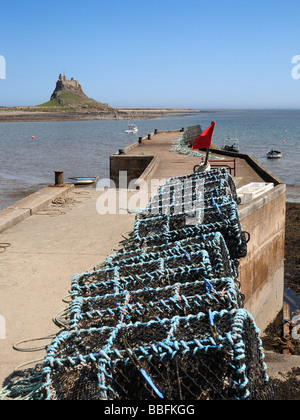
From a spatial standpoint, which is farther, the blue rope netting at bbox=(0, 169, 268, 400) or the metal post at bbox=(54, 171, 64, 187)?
the metal post at bbox=(54, 171, 64, 187)

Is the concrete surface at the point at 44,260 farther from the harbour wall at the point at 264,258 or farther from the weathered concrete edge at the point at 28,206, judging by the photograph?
the harbour wall at the point at 264,258

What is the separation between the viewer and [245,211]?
7.72m

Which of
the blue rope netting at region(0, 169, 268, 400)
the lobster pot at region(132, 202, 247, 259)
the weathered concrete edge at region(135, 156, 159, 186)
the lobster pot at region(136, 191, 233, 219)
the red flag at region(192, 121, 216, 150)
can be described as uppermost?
the red flag at region(192, 121, 216, 150)

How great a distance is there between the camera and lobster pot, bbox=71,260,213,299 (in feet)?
12.5

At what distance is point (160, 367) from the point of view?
2795 mm

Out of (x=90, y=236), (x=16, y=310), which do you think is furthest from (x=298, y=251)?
(x=16, y=310)

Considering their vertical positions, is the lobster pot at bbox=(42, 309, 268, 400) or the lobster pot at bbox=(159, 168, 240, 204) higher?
the lobster pot at bbox=(159, 168, 240, 204)

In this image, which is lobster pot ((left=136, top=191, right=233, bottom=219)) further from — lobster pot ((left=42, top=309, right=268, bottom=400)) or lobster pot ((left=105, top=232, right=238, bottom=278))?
lobster pot ((left=42, top=309, right=268, bottom=400))

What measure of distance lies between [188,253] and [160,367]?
5.17ft

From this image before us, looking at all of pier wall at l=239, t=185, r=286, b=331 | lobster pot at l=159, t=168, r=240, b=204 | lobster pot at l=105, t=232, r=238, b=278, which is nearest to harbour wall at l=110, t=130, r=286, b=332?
pier wall at l=239, t=185, r=286, b=331

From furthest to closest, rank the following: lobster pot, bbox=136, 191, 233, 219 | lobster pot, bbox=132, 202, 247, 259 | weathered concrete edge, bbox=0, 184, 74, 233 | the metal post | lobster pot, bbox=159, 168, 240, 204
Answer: the metal post < weathered concrete edge, bbox=0, 184, 74, 233 < lobster pot, bbox=159, 168, 240, 204 < lobster pot, bbox=136, 191, 233, 219 < lobster pot, bbox=132, 202, 247, 259

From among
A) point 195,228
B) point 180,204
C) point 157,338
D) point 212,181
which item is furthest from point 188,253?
point 212,181
